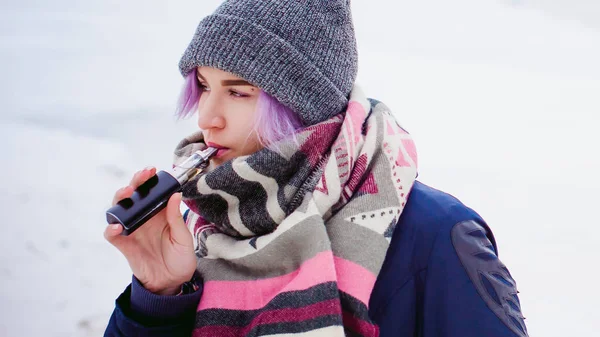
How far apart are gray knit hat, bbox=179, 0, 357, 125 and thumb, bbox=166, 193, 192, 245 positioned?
0.65ft

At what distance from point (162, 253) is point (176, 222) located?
6 centimetres

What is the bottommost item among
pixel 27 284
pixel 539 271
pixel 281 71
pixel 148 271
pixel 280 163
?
pixel 27 284

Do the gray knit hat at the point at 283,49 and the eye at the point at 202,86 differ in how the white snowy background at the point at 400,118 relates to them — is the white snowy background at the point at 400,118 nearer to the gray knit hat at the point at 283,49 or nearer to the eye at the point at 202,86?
the eye at the point at 202,86

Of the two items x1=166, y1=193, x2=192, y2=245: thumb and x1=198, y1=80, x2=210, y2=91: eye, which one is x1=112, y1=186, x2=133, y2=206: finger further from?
x1=198, y1=80, x2=210, y2=91: eye

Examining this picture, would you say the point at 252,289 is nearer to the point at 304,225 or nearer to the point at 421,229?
the point at 304,225

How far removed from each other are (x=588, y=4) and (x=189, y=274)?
251 cm

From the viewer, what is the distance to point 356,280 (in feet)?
2.25

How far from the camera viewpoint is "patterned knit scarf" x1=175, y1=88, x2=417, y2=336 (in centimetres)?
68

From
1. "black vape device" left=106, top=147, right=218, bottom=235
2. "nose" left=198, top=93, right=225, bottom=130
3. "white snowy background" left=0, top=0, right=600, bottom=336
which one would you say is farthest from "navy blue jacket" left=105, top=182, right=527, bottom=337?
"white snowy background" left=0, top=0, right=600, bottom=336

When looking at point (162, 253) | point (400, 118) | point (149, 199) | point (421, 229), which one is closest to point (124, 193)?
point (149, 199)

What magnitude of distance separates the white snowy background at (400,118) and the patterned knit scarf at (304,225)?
3.20ft

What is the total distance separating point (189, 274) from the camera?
2.48 ft

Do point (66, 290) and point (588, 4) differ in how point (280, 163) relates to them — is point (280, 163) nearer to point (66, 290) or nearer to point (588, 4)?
point (66, 290)

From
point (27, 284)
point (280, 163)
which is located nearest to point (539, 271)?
point (280, 163)
